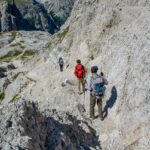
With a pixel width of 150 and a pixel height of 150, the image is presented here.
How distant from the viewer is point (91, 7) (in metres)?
42.8

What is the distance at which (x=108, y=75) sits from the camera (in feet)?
91.2

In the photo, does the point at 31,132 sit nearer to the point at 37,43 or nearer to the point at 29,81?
the point at 29,81

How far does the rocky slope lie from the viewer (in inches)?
853

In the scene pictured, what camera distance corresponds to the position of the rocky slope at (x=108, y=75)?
2167 centimetres

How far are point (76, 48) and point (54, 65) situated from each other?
4251 mm

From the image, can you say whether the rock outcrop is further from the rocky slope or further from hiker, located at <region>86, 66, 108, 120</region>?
hiker, located at <region>86, 66, 108, 120</region>

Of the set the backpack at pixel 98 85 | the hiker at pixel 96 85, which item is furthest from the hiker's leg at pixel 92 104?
the backpack at pixel 98 85

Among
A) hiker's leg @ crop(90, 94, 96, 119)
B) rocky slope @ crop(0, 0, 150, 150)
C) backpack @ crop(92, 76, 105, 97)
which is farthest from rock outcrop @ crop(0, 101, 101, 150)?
backpack @ crop(92, 76, 105, 97)

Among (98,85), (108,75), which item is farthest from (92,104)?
(108,75)

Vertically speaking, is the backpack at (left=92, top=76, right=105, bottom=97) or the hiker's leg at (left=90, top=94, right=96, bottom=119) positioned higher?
the backpack at (left=92, top=76, right=105, bottom=97)

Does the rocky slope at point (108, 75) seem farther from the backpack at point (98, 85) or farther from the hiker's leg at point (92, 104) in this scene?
the backpack at point (98, 85)

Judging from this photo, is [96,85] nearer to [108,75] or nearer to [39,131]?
[108,75]

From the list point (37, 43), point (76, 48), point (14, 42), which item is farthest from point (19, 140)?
point (14, 42)

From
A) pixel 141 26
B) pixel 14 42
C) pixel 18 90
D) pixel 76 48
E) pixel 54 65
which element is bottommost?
pixel 14 42
